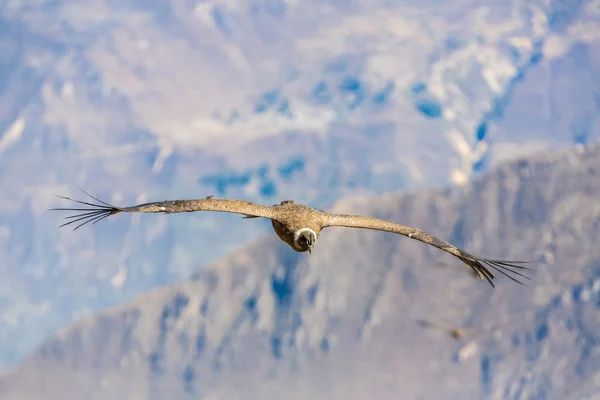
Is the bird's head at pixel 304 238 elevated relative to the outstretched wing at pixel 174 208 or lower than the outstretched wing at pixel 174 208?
lower

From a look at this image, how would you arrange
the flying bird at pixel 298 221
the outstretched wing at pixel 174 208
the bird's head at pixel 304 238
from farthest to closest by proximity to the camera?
the bird's head at pixel 304 238, the flying bird at pixel 298 221, the outstretched wing at pixel 174 208

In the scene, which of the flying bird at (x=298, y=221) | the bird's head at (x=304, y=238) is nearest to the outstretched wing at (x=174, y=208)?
the flying bird at (x=298, y=221)

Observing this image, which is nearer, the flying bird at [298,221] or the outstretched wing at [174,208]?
the outstretched wing at [174,208]

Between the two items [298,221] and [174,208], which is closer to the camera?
[174,208]

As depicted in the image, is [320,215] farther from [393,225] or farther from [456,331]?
[456,331]

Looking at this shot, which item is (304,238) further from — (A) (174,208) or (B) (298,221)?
(A) (174,208)

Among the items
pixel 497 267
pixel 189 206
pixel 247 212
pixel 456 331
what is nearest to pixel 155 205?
pixel 189 206

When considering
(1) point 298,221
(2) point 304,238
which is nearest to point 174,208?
(2) point 304,238

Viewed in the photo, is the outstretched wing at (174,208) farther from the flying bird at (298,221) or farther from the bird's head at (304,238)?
the bird's head at (304,238)
